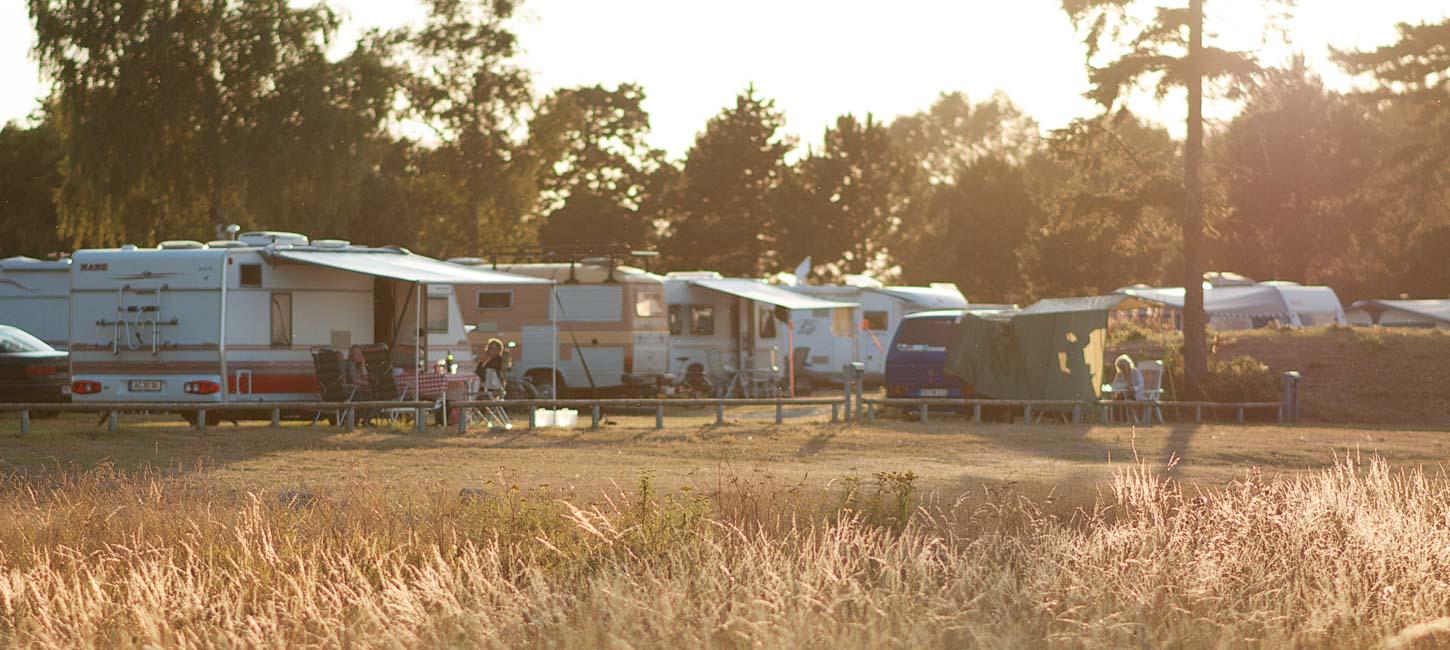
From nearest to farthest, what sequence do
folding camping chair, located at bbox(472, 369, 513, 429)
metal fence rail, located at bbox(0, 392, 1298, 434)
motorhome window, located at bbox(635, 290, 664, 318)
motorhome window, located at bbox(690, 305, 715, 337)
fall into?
metal fence rail, located at bbox(0, 392, 1298, 434), folding camping chair, located at bbox(472, 369, 513, 429), motorhome window, located at bbox(635, 290, 664, 318), motorhome window, located at bbox(690, 305, 715, 337)

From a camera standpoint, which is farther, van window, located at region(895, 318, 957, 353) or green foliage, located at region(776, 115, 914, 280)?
green foliage, located at region(776, 115, 914, 280)

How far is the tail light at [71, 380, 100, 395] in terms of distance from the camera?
21547 mm

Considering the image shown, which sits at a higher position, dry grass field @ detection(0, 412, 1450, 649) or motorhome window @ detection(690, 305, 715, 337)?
motorhome window @ detection(690, 305, 715, 337)

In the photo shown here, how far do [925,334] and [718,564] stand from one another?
15812 millimetres

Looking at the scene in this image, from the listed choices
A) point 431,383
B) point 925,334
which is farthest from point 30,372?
point 925,334

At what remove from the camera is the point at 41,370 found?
23922 mm

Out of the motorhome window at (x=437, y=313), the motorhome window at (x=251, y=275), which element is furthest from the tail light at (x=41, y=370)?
the motorhome window at (x=437, y=313)

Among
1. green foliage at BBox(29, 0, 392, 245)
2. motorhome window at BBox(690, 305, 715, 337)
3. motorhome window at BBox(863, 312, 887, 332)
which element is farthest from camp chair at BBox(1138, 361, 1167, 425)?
green foliage at BBox(29, 0, 392, 245)

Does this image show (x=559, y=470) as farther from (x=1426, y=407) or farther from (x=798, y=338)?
(x=798, y=338)

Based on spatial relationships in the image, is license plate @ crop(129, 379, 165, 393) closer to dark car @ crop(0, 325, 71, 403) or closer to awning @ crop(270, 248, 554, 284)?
awning @ crop(270, 248, 554, 284)

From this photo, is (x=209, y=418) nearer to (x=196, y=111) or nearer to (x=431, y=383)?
(x=431, y=383)

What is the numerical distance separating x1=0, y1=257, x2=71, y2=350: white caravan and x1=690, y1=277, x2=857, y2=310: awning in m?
10.4

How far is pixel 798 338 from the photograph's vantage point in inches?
1470

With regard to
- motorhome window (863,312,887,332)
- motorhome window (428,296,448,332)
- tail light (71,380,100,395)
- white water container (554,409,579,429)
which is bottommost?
white water container (554,409,579,429)
